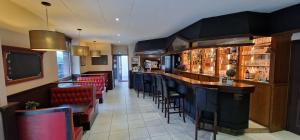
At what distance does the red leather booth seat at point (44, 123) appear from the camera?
73.8 inches

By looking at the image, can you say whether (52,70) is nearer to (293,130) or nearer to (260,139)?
(260,139)

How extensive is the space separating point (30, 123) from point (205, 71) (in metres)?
4.96

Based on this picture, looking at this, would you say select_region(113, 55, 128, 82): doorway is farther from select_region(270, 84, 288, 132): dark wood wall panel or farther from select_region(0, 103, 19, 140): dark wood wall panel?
select_region(0, 103, 19, 140): dark wood wall panel

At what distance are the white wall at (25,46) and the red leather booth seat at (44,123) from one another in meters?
0.41

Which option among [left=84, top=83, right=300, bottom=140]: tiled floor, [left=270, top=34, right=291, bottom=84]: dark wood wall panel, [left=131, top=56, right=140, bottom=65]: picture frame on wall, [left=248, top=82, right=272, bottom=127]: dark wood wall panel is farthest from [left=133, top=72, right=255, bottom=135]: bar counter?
[left=131, top=56, right=140, bottom=65]: picture frame on wall

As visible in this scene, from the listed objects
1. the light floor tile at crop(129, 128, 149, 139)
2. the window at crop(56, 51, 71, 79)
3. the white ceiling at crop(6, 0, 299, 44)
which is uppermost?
the white ceiling at crop(6, 0, 299, 44)

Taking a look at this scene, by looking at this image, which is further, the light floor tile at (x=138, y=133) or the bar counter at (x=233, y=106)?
the light floor tile at (x=138, y=133)

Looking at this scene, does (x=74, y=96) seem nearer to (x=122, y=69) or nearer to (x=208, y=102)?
(x=208, y=102)

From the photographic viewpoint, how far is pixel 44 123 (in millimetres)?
1902

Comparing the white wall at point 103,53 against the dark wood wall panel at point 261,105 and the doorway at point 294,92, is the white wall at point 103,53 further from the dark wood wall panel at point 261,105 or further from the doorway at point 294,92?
the doorway at point 294,92

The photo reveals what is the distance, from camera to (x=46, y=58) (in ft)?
12.3

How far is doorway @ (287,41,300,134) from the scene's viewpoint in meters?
3.24

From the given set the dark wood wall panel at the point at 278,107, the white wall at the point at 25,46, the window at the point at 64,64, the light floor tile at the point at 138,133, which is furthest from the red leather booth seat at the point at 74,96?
the dark wood wall panel at the point at 278,107

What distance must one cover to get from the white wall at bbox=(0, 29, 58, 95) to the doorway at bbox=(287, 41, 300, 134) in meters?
5.05
